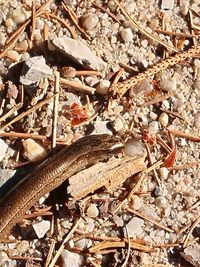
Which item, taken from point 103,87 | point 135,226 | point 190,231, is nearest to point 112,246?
point 135,226

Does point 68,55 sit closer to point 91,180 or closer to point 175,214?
point 91,180

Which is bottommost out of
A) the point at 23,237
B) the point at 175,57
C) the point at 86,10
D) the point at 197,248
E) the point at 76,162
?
the point at 197,248

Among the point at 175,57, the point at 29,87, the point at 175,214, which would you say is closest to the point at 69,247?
the point at 175,214

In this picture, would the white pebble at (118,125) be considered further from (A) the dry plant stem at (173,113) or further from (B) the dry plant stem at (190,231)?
(B) the dry plant stem at (190,231)

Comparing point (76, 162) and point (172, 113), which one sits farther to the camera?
point (172, 113)

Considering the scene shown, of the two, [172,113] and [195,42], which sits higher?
[195,42]

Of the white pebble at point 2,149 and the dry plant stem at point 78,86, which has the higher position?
the dry plant stem at point 78,86

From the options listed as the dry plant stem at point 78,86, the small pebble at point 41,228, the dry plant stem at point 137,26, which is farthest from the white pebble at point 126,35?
the small pebble at point 41,228
